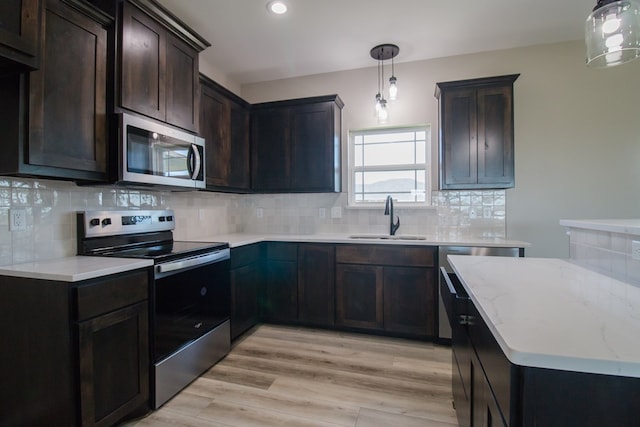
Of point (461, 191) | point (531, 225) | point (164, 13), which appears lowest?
point (531, 225)

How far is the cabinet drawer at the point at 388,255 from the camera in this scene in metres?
2.74

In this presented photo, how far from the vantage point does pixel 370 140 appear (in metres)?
3.55

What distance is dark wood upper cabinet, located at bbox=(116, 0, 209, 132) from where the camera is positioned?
1.93 meters

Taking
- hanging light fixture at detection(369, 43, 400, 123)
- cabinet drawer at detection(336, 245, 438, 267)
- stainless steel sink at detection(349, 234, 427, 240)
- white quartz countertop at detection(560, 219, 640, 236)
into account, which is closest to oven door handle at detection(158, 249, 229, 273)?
cabinet drawer at detection(336, 245, 438, 267)

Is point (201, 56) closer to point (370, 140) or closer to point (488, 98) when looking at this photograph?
point (370, 140)

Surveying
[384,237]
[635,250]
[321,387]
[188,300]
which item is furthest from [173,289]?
[635,250]

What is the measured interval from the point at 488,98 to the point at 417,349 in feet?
7.70

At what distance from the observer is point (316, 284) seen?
3043 mm

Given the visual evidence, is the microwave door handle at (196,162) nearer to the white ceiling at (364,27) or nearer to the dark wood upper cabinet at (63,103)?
the dark wood upper cabinet at (63,103)

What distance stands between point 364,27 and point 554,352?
9.13ft

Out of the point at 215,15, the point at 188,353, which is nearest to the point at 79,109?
the point at 215,15

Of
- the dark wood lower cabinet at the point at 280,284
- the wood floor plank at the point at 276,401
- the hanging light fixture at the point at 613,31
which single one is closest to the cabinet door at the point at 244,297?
the dark wood lower cabinet at the point at 280,284

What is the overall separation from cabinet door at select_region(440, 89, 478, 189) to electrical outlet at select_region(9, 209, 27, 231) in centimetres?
311

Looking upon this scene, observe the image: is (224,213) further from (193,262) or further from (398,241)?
(398,241)
